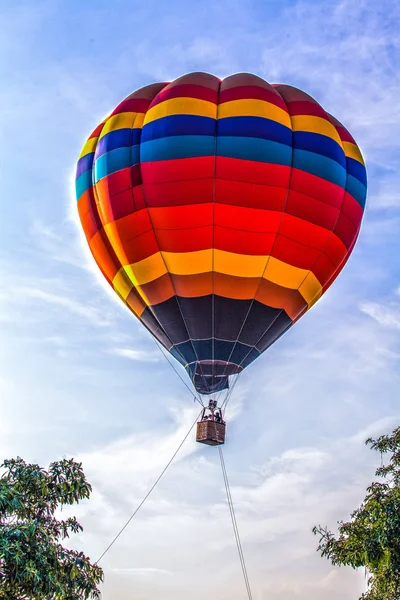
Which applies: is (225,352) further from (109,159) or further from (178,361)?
(109,159)

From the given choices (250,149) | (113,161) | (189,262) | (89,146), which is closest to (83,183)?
(89,146)

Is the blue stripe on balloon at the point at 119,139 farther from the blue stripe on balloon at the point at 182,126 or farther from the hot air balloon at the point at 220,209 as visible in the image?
the blue stripe on balloon at the point at 182,126

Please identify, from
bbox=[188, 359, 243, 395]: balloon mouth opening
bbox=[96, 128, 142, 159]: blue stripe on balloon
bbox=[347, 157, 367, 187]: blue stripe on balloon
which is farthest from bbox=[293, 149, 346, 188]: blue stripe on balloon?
bbox=[188, 359, 243, 395]: balloon mouth opening

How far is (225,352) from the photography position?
20.4 metres

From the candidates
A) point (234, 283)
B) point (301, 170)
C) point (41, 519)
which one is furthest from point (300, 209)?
point (41, 519)

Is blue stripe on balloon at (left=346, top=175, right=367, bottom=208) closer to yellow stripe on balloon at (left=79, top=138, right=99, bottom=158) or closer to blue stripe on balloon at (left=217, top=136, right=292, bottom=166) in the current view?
blue stripe on balloon at (left=217, top=136, right=292, bottom=166)

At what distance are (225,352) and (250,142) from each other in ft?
18.4

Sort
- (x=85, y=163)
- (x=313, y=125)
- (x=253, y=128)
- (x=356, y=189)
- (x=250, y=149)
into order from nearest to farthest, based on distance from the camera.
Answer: (x=250, y=149)
(x=253, y=128)
(x=313, y=125)
(x=356, y=189)
(x=85, y=163)

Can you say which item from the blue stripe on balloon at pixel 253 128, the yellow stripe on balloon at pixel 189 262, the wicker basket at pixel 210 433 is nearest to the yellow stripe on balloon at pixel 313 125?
the blue stripe on balloon at pixel 253 128

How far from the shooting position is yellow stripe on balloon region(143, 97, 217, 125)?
64.1ft

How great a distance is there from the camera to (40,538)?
35.1 ft

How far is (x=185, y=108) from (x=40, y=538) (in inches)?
487

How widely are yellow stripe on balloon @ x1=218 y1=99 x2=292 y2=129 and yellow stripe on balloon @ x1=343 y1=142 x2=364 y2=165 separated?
7.60ft

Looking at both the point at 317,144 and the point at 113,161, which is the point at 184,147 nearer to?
the point at 113,161
